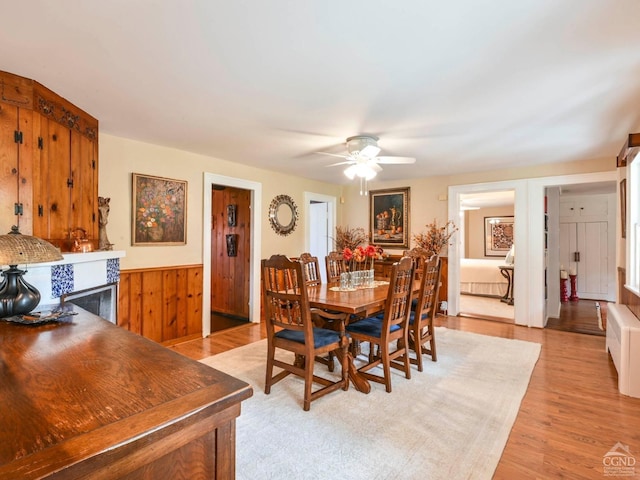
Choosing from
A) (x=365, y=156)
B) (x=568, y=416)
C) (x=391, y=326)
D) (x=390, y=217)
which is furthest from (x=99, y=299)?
(x=390, y=217)

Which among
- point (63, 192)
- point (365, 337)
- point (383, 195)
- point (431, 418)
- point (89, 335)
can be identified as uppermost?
point (383, 195)

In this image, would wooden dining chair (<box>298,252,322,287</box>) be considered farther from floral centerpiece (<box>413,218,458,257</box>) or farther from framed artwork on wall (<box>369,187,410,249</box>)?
framed artwork on wall (<box>369,187,410,249</box>)

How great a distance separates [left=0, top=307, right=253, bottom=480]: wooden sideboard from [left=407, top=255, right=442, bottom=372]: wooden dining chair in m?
2.32

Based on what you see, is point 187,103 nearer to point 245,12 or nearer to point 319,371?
point 245,12

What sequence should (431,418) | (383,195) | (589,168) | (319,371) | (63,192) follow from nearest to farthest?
1. (431,418)
2. (63,192)
3. (319,371)
4. (589,168)
5. (383,195)

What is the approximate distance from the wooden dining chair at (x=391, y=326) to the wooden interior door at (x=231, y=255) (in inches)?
106

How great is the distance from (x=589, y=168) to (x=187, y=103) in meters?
4.84

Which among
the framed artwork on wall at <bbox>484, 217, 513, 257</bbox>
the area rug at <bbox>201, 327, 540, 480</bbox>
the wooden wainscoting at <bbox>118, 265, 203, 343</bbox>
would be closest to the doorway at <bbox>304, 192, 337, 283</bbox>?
the wooden wainscoting at <bbox>118, 265, 203, 343</bbox>

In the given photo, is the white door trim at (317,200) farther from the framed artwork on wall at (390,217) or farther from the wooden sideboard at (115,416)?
the wooden sideboard at (115,416)

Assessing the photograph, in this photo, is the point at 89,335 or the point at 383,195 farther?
the point at 383,195

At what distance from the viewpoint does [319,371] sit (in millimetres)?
3094

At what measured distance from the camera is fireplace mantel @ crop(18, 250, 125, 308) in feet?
7.30

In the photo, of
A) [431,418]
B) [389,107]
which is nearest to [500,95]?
[389,107]

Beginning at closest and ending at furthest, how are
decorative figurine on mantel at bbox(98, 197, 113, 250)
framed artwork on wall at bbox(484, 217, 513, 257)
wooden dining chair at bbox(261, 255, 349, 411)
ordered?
wooden dining chair at bbox(261, 255, 349, 411), decorative figurine on mantel at bbox(98, 197, 113, 250), framed artwork on wall at bbox(484, 217, 513, 257)
